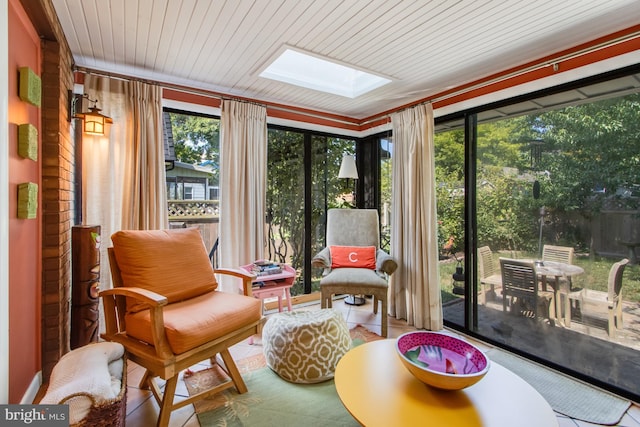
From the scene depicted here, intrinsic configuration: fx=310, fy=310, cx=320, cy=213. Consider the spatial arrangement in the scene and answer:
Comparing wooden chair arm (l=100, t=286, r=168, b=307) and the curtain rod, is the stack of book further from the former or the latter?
the curtain rod

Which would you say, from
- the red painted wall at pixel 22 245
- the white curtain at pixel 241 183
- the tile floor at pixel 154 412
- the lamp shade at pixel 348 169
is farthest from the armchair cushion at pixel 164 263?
the lamp shade at pixel 348 169

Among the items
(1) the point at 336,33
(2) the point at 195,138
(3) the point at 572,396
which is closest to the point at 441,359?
(3) the point at 572,396

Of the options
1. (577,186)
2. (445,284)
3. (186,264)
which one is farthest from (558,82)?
(186,264)

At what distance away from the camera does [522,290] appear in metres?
2.51

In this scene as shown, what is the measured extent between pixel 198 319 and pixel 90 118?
168cm

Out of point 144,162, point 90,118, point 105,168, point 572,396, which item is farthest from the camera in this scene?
point 144,162

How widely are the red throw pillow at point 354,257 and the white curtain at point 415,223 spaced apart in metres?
0.28

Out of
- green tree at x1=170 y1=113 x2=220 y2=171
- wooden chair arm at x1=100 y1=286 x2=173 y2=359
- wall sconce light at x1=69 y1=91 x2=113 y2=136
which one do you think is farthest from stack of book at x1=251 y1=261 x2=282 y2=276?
wall sconce light at x1=69 y1=91 x2=113 y2=136

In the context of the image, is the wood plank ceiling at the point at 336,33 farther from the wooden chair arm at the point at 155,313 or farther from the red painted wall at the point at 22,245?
the wooden chair arm at the point at 155,313

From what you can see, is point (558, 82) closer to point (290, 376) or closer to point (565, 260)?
point (565, 260)

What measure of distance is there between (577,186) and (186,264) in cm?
275

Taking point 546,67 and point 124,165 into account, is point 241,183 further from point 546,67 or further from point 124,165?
point 546,67

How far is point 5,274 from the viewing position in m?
1.18

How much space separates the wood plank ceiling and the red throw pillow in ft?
5.57
